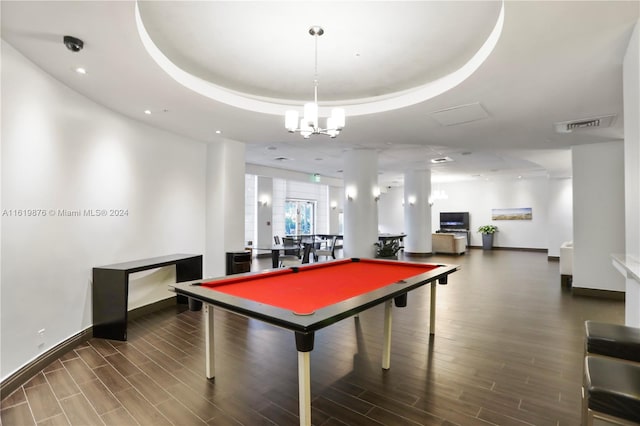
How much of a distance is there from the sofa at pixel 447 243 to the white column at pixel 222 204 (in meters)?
9.12

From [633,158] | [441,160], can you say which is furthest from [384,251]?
[633,158]

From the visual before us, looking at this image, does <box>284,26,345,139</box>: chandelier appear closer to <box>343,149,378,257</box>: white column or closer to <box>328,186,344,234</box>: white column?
<box>343,149,378,257</box>: white column

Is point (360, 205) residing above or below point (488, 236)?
above

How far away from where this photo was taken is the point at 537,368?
125 inches

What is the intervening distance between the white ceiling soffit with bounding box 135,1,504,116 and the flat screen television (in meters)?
12.1

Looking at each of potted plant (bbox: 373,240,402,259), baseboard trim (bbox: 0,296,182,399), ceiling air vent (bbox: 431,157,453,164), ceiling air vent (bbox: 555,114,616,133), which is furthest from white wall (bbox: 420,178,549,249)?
baseboard trim (bbox: 0,296,182,399)

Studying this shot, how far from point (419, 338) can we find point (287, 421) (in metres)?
2.18

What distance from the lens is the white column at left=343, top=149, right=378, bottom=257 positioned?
8.16 metres

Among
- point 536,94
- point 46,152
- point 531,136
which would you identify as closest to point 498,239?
point 531,136

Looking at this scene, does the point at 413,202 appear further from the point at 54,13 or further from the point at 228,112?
the point at 54,13

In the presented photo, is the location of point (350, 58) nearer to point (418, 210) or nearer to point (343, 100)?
point (343, 100)

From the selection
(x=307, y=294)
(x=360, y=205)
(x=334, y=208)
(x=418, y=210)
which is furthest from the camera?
(x=334, y=208)

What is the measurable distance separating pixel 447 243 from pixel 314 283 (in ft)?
A: 36.0

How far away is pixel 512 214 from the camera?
46.5 feet
